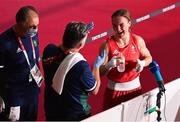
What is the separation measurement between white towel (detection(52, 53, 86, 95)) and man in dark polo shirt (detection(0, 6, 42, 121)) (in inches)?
17.1

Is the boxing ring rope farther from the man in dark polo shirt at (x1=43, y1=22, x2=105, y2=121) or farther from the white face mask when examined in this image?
the man in dark polo shirt at (x1=43, y1=22, x2=105, y2=121)

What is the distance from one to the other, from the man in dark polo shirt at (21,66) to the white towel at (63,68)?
43 centimetres

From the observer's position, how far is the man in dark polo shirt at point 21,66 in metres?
3.38

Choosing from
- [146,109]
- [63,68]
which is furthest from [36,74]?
[146,109]

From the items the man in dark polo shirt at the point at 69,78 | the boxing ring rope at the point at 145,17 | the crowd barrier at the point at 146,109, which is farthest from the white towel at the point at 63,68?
the boxing ring rope at the point at 145,17

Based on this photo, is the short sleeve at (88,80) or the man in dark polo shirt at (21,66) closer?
the short sleeve at (88,80)

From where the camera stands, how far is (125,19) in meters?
3.60

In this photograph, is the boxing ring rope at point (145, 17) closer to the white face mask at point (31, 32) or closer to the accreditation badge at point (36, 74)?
the accreditation badge at point (36, 74)

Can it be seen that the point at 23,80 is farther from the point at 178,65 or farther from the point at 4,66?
the point at 178,65

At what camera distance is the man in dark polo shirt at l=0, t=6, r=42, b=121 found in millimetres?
3385

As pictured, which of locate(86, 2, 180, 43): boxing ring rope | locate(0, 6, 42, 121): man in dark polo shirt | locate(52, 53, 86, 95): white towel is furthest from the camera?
locate(86, 2, 180, 43): boxing ring rope

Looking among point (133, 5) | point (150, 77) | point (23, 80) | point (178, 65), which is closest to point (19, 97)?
point (23, 80)

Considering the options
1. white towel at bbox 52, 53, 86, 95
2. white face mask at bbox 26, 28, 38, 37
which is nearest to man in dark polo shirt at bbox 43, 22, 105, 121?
white towel at bbox 52, 53, 86, 95

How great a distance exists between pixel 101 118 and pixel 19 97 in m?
0.93
